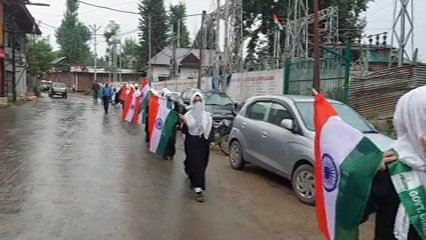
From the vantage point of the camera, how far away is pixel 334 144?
3.02 meters

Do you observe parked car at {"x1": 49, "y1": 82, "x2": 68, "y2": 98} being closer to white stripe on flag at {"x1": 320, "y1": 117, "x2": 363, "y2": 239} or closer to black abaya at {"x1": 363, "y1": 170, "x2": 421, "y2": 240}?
white stripe on flag at {"x1": 320, "y1": 117, "x2": 363, "y2": 239}

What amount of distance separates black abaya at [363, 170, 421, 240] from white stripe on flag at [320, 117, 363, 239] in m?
0.33

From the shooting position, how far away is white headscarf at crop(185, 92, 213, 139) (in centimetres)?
791

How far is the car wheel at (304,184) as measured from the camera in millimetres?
7361

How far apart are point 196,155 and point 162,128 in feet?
10.3

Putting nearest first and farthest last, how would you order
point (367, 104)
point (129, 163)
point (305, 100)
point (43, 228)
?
point (43, 228) < point (305, 100) < point (129, 163) < point (367, 104)

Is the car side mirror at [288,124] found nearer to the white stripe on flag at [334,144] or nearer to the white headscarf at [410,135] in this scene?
the white stripe on flag at [334,144]

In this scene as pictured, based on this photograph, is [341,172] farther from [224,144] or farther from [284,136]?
[224,144]

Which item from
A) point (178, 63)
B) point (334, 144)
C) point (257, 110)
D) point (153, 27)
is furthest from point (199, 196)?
point (153, 27)

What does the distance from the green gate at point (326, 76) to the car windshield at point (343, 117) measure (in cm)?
573

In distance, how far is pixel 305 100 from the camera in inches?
344

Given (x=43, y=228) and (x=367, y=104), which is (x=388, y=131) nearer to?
(x=367, y=104)

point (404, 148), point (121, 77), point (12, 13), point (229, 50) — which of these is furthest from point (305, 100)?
point (121, 77)

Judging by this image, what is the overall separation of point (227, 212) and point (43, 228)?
237 centimetres
